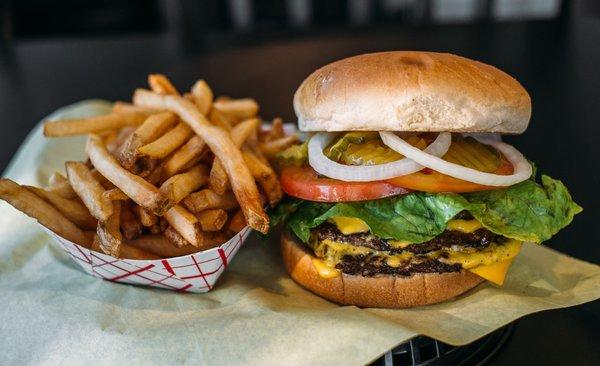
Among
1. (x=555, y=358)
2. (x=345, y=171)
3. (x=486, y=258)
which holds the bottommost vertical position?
(x=555, y=358)

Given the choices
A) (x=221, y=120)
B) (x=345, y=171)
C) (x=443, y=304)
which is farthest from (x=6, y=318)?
(x=443, y=304)

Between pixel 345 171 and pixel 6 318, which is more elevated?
pixel 345 171

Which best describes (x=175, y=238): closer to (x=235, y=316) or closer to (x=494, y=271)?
(x=235, y=316)

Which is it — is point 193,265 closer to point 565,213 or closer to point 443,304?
point 443,304

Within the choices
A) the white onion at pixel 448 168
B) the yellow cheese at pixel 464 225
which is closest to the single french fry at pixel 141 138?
the white onion at pixel 448 168

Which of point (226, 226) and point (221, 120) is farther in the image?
point (221, 120)

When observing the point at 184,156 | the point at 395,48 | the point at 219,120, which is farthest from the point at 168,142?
the point at 395,48

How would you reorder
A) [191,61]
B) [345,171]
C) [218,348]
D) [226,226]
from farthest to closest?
[191,61]
[226,226]
[345,171]
[218,348]

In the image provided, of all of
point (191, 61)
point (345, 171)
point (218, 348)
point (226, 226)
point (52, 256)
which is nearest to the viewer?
point (218, 348)
